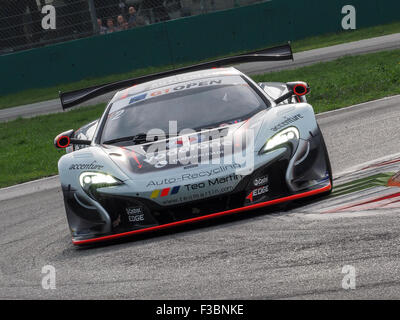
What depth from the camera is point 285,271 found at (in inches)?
156

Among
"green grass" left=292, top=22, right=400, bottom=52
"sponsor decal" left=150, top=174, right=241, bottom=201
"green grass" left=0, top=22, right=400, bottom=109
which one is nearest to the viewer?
"sponsor decal" left=150, top=174, right=241, bottom=201

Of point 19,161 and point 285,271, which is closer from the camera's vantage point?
point 285,271

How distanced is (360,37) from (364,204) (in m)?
14.8

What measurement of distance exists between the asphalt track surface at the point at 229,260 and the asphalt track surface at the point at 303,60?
1123cm

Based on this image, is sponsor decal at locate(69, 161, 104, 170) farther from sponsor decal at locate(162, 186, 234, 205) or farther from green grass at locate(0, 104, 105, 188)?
green grass at locate(0, 104, 105, 188)

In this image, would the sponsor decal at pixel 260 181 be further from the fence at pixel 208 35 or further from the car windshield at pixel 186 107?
the fence at pixel 208 35

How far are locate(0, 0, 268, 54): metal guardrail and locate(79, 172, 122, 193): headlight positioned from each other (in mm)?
14418

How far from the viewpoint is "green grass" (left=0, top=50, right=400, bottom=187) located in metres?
11.1

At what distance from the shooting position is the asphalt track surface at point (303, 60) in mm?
16578

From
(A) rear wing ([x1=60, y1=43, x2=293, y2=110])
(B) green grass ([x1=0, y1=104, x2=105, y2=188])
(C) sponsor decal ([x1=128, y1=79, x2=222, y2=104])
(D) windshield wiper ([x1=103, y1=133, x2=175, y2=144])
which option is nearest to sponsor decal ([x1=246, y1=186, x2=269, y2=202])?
(D) windshield wiper ([x1=103, y1=133, x2=175, y2=144])

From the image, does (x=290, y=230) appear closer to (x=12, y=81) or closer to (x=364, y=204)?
(x=364, y=204)

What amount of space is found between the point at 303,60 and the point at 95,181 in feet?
40.2
